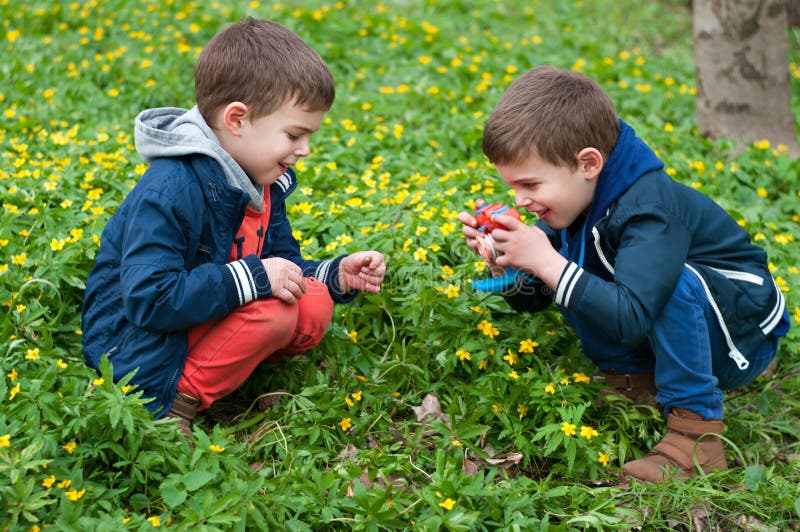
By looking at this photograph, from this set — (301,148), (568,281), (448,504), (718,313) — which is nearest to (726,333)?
(718,313)

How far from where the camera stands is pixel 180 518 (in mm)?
2146

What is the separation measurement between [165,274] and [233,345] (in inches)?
12.9

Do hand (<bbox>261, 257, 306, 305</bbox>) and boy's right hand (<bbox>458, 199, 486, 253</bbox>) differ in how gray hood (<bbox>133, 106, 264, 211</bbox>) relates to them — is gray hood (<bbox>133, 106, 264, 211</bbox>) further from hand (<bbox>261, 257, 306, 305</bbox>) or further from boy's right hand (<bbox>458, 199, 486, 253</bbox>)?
boy's right hand (<bbox>458, 199, 486, 253</bbox>)

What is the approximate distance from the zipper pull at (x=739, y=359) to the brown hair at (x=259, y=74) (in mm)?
1513

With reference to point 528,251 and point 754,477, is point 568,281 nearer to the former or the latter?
point 528,251

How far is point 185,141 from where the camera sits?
96.6 inches

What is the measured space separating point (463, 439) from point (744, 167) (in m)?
2.76

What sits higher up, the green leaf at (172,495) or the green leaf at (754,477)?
the green leaf at (172,495)

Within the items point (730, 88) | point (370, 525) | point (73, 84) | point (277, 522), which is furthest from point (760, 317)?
point (73, 84)

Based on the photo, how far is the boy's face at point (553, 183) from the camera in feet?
8.25

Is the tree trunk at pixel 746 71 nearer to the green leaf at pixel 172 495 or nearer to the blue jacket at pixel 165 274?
the blue jacket at pixel 165 274

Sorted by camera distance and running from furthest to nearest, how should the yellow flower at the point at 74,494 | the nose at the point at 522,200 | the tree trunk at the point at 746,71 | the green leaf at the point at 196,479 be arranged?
1. the tree trunk at the point at 746,71
2. the nose at the point at 522,200
3. the green leaf at the point at 196,479
4. the yellow flower at the point at 74,494

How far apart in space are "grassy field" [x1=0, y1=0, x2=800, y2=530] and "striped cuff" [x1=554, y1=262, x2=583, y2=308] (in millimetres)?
396

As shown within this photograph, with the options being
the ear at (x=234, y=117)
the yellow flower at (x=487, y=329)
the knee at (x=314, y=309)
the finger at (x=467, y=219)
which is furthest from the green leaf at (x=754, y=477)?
the ear at (x=234, y=117)
